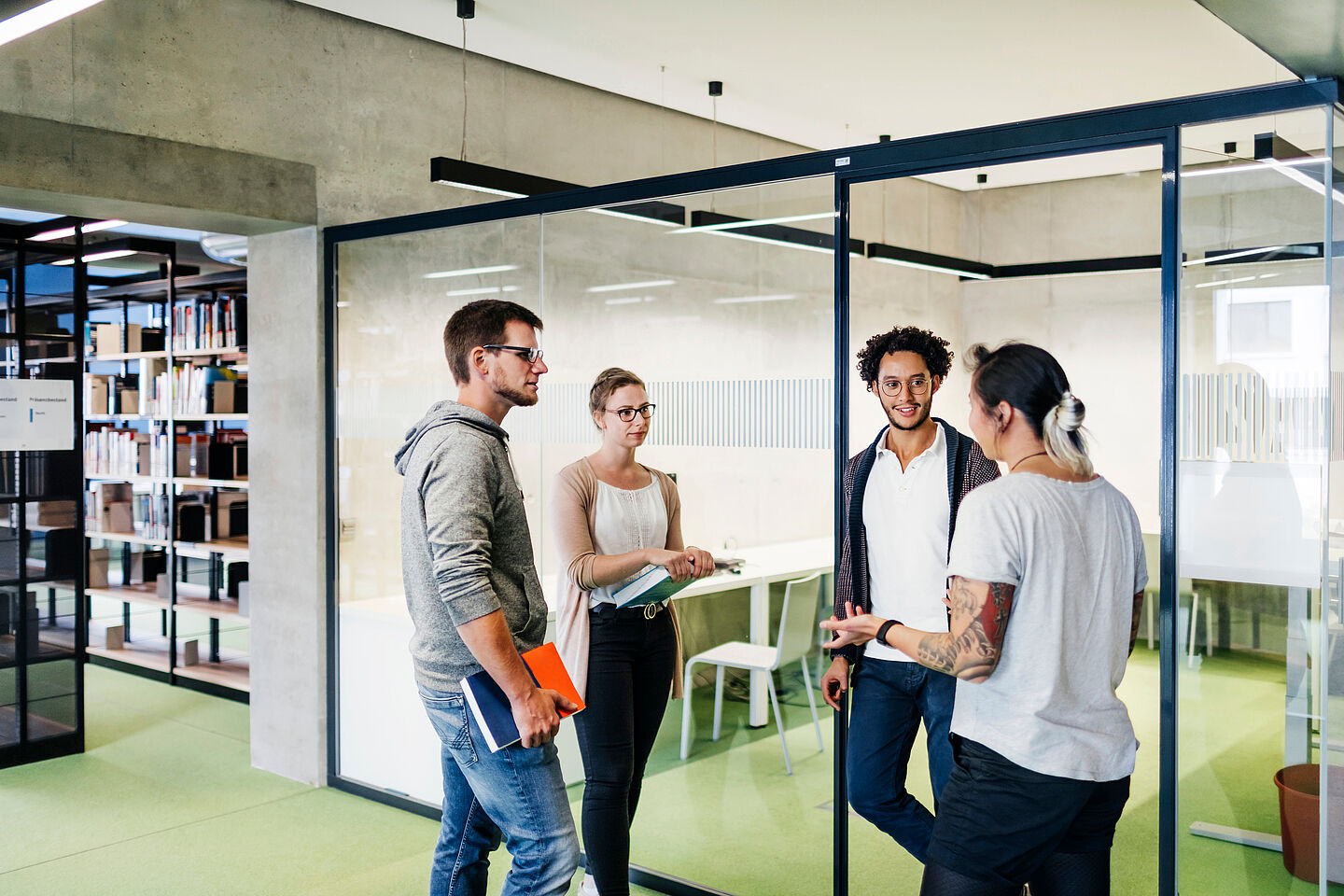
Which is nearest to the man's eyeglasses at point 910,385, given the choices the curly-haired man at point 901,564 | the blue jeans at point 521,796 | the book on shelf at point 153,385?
the curly-haired man at point 901,564

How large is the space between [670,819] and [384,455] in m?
2.00

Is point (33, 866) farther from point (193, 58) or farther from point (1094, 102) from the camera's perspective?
point (1094, 102)

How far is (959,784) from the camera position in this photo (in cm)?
208

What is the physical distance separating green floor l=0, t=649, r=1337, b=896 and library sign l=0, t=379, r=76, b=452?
153 cm

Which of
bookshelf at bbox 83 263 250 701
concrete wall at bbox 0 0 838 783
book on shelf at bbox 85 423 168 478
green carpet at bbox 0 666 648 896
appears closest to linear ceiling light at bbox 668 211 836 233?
concrete wall at bbox 0 0 838 783

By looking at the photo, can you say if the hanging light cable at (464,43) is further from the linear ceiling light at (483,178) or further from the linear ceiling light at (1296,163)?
the linear ceiling light at (1296,163)

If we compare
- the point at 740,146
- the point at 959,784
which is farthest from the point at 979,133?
the point at 740,146

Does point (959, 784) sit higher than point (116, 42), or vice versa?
point (116, 42)

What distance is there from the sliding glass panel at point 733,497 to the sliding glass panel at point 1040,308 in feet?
0.64

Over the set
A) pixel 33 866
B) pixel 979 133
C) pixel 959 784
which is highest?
pixel 979 133

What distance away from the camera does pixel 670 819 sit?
144 inches

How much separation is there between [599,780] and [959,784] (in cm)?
122

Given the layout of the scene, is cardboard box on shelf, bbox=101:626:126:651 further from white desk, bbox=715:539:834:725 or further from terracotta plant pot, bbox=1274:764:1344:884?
terracotta plant pot, bbox=1274:764:1344:884

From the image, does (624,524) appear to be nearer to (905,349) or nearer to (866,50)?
(905,349)
